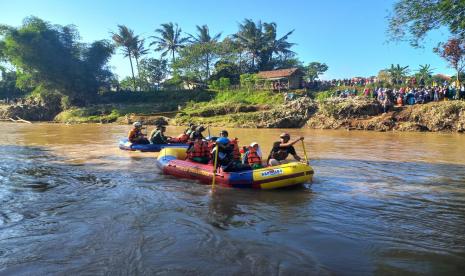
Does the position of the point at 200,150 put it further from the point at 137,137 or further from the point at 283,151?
the point at 137,137

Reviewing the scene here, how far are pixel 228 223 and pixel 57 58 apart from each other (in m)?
46.4

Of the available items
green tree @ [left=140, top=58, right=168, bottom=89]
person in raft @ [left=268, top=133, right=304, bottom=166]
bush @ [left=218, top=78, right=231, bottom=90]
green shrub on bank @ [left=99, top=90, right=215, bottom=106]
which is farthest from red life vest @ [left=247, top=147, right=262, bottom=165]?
green tree @ [left=140, top=58, right=168, bottom=89]

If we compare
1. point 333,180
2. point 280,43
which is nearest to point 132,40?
point 280,43

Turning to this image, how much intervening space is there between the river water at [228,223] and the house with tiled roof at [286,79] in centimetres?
3025

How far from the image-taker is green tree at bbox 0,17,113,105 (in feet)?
152

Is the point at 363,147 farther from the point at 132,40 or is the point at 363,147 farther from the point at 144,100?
the point at 132,40

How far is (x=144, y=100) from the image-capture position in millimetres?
50938

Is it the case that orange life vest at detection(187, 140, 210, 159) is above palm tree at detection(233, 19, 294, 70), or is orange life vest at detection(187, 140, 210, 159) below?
below

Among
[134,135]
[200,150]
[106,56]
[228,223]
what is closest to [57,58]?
[106,56]

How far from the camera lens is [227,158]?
10.7 meters

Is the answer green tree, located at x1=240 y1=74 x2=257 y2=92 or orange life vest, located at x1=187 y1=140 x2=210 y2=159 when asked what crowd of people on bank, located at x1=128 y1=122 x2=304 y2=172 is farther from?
green tree, located at x1=240 y1=74 x2=257 y2=92

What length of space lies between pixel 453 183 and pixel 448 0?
5.11 meters

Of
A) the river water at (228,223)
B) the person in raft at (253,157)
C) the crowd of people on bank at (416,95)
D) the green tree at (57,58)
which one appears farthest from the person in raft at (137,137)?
the green tree at (57,58)

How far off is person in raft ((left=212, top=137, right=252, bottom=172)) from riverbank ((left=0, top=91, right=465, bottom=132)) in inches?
562
